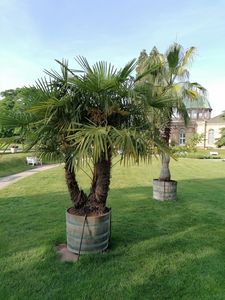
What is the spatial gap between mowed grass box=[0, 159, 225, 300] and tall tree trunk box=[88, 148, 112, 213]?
Answer: 2.23 feet

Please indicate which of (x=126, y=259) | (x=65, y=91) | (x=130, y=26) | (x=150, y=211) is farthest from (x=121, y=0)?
(x=126, y=259)

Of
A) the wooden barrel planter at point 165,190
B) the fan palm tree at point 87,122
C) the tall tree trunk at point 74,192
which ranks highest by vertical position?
the fan palm tree at point 87,122

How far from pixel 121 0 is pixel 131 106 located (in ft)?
19.3

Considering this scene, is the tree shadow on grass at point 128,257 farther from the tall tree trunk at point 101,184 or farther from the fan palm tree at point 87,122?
the fan palm tree at point 87,122

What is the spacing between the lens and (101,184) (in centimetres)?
354

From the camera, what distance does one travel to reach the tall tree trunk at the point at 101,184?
348 cm

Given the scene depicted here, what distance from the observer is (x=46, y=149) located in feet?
12.2

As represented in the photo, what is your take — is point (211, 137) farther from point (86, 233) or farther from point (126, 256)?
point (86, 233)

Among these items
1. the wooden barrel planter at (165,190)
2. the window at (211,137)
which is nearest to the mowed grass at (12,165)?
the wooden barrel planter at (165,190)

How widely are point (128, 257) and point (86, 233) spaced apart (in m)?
0.67

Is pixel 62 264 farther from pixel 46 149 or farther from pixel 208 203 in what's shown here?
pixel 208 203

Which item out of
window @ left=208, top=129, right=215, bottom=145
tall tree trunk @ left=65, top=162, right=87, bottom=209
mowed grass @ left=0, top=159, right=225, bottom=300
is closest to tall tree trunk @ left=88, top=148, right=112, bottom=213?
tall tree trunk @ left=65, top=162, right=87, bottom=209

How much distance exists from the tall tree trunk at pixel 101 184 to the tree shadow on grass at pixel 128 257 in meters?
0.68

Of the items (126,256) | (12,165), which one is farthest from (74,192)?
(12,165)
